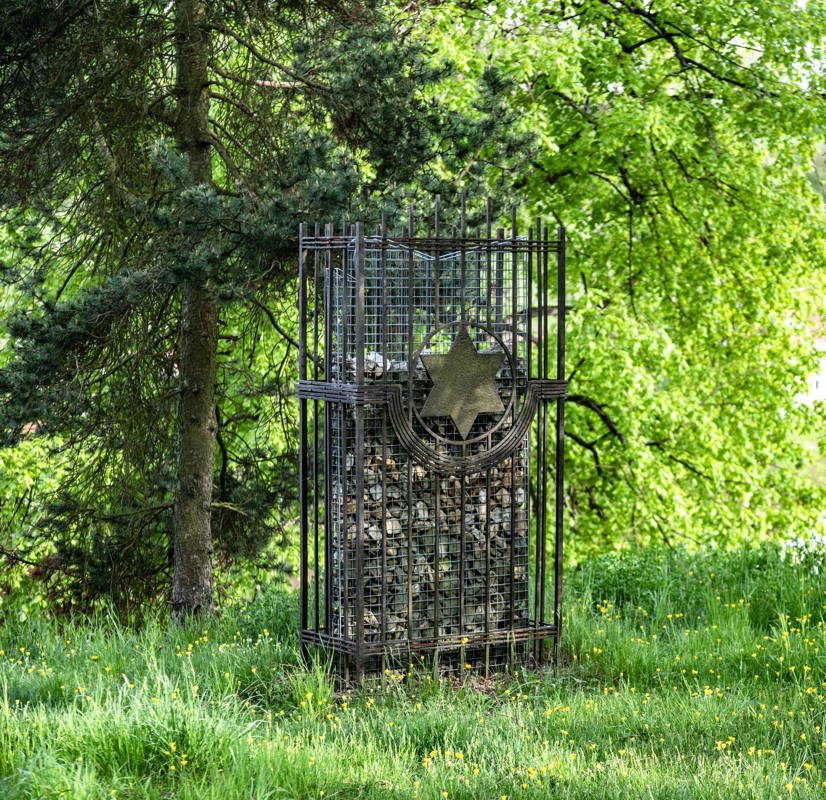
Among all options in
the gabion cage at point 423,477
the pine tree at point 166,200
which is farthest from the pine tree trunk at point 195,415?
the gabion cage at point 423,477

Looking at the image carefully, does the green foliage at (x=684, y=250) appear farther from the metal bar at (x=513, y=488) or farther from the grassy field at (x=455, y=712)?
the metal bar at (x=513, y=488)

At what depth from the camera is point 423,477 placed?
6121 mm

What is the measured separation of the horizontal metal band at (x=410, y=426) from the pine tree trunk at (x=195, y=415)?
12.8ft

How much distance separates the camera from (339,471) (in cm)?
604

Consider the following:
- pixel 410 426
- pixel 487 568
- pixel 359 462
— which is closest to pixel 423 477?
pixel 410 426

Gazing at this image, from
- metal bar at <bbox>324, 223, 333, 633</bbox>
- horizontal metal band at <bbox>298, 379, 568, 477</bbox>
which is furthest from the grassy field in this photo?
horizontal metal band at <bbox>298, 379, 568, 477</bbox>

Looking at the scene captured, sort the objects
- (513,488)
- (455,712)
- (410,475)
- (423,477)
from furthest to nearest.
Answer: (513,488) → (423,477) → (410,475) → (455,712)

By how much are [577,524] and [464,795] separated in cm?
1210

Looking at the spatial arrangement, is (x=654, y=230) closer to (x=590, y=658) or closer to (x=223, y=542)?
(x=223, y=542)

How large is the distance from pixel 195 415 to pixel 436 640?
458cm

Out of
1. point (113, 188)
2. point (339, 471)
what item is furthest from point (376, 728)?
point (113, 188)

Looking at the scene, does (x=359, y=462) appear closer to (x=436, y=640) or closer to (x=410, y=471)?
(x=410, y=471)

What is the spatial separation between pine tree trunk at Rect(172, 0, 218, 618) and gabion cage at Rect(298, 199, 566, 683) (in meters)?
3.75

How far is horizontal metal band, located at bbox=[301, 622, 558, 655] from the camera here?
589cm
